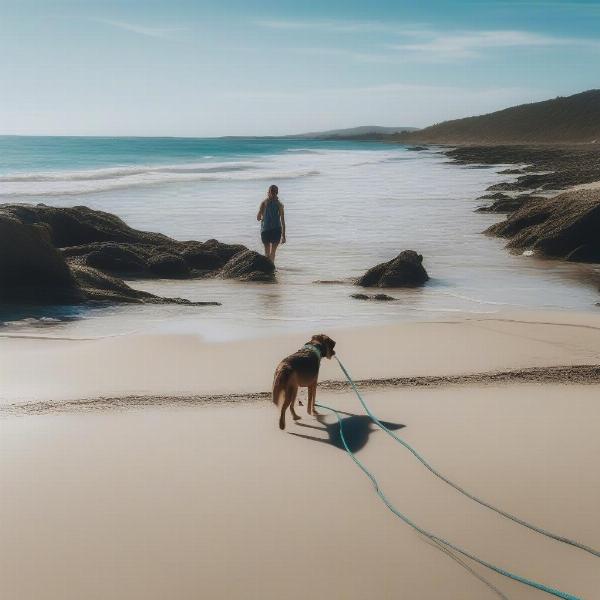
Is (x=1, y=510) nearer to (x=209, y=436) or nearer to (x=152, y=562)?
(x=152, y=562)

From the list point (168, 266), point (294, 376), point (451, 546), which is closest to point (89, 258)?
point (168, 266)

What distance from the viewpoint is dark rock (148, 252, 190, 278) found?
11.3 m

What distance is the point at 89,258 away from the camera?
1111 centimetres

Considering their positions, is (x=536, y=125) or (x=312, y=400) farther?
(x=536, y=125)

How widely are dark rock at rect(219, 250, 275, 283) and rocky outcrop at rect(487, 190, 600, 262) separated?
5.50m

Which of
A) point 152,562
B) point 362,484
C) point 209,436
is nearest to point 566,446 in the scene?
point 362,484

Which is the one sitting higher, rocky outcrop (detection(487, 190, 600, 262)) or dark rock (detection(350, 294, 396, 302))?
rocky outcrop (detection(487, 190, 600, 262))

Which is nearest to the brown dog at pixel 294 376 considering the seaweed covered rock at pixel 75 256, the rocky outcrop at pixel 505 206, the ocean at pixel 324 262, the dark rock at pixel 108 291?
the ocean at pixel 324 262

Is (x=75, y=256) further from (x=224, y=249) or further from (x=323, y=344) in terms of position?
(x=323, y=344)

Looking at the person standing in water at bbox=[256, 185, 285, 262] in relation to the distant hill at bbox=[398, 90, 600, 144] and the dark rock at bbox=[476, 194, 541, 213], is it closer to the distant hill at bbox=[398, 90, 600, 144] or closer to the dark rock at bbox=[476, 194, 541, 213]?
the dark rock at bbox=[476, 194, 541, 213]

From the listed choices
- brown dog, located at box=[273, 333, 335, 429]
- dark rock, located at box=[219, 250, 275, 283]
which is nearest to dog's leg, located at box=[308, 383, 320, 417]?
brown dog, located at box=[273, 333, 335, 429]

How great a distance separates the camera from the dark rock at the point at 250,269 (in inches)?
434

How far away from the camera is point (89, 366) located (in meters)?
5.77

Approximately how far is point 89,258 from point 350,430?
762 centimetres
